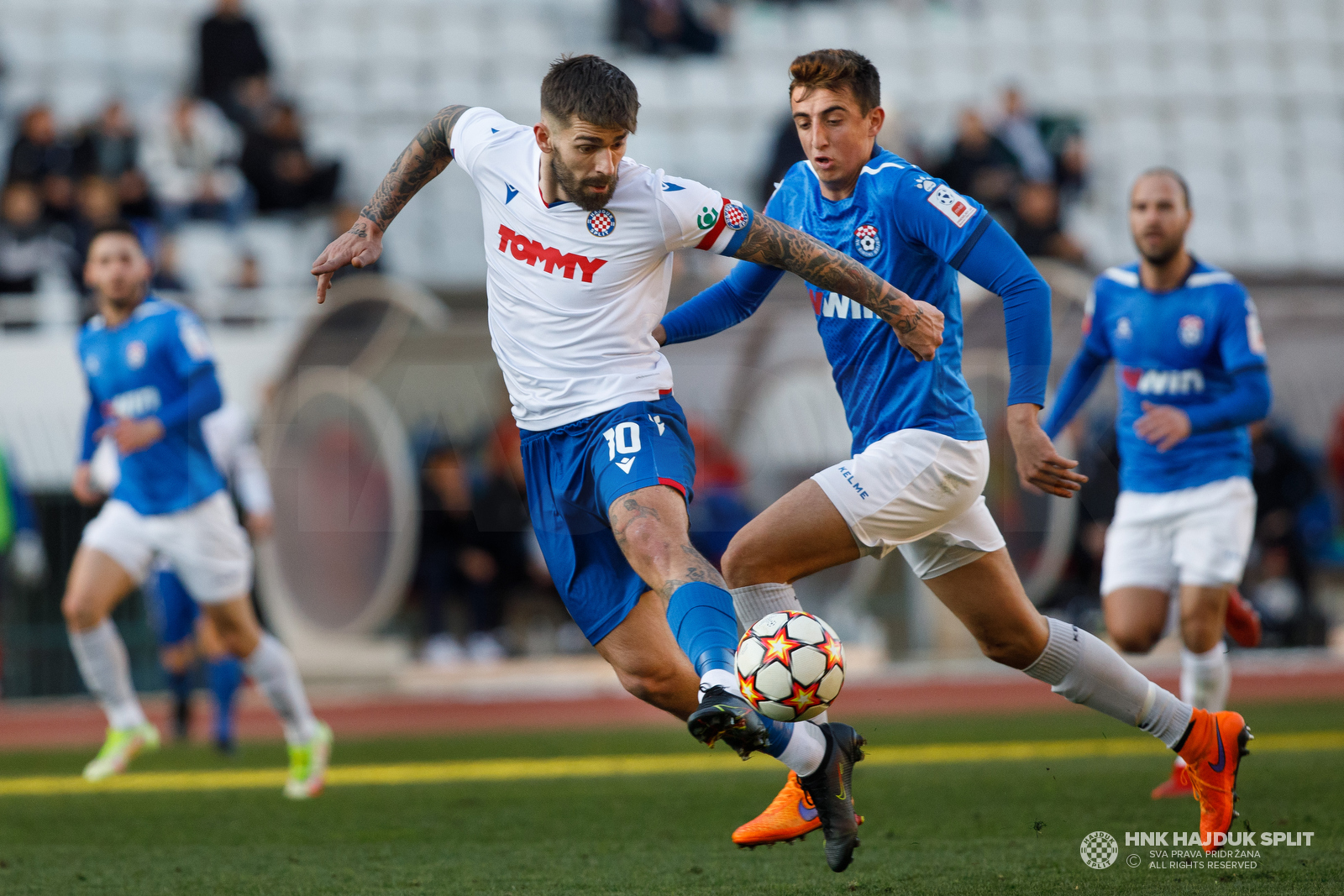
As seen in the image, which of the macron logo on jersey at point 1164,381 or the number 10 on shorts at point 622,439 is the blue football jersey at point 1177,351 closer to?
the macron logo on jersey at point 1164,381

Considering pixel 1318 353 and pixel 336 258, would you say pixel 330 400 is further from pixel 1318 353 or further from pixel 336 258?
pixel 1318 353

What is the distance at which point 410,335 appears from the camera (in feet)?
36.9

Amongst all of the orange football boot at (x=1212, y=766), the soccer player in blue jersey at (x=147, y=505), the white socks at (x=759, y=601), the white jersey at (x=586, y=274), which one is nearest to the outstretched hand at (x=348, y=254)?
the white jersey at (x=586, y=274)

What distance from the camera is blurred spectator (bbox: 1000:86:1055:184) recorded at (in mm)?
14320

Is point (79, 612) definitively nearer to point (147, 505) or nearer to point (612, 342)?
point (147, 505)

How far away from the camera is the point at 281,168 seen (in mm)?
13852

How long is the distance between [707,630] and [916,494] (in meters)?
0.92

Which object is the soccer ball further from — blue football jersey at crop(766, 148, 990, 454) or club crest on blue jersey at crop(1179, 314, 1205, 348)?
club crest on blue jersey at crop(1179, 314, 1205, 348)

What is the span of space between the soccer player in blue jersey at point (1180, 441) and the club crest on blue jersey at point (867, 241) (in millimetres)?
1947

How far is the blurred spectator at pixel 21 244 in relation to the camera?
12.7 meters

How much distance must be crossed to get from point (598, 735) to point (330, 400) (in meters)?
3.19

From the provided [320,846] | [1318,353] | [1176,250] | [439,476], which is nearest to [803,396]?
[439,476]

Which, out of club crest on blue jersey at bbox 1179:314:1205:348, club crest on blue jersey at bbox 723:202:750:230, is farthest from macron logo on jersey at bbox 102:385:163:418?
club crest on blue jersey at bbox 1179:314:1205:348

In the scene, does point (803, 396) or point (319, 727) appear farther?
point (803, 396)
